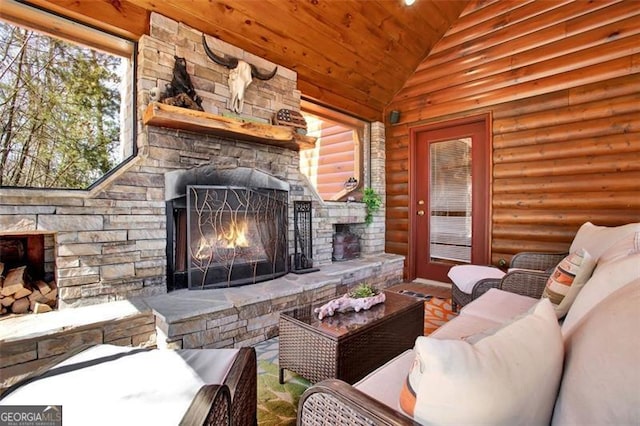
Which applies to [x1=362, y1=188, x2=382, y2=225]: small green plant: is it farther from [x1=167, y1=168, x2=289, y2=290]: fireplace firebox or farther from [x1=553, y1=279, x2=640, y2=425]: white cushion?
[x1=553, y1=279, x2=640, y2=425]: white cushion

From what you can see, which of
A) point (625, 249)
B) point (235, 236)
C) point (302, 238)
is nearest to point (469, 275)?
point (625, 249)

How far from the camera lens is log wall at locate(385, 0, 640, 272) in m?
2.86

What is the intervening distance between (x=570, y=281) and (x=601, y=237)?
83cm

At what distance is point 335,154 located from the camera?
501 cm

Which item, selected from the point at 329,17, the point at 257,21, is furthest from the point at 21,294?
the point at 329,17

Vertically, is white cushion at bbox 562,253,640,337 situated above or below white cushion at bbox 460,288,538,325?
above

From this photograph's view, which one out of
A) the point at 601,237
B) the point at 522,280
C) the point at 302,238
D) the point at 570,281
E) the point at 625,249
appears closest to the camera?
the point at 625,249

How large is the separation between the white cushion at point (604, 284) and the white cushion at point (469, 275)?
1563 millimetres

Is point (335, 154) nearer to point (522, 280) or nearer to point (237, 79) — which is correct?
point (237, 79)

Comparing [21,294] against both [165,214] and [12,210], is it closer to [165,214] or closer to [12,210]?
[12,210]

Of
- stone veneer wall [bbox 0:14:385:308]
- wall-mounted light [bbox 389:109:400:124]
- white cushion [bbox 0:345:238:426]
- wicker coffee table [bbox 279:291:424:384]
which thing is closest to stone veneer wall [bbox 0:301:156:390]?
stone veneer wall [bbox 0:14:385:308]

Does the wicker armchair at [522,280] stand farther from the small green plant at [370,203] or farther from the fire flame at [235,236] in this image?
the fire flame at [235,236]

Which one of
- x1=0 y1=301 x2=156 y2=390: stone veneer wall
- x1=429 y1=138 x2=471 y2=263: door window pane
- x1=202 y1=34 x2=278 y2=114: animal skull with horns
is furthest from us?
x1=429 y1=138 x2=471 y2=263: door window pane

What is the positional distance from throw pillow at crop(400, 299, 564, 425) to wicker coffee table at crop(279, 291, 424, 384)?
32.2 inches
